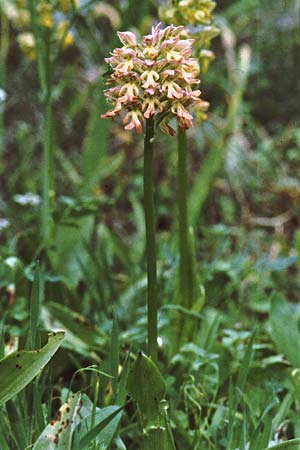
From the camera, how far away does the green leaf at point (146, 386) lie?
1.36 metres

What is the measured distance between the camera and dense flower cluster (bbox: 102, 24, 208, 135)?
1290 millimetres

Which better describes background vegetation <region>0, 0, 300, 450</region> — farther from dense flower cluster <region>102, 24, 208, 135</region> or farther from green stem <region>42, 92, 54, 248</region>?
dense flower cluster <region>102, 24, 208, 135</region>

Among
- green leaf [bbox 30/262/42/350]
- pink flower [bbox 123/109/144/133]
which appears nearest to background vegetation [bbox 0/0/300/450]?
green leaf [bbox 30/262/42/350]

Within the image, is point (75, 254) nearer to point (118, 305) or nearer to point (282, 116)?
point (118, 305)

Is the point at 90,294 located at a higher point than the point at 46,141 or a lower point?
lower

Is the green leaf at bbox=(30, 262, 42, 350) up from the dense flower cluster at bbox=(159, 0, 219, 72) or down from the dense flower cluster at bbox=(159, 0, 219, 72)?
down

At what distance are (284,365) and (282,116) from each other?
7.40ft

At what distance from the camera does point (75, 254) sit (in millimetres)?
2424

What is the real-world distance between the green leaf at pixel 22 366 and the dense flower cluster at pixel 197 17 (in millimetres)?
976

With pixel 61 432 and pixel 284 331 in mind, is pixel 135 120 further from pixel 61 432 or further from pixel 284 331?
pixel 284 331

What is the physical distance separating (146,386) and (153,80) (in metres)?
0.62

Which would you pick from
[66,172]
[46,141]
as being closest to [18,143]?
[66,172]

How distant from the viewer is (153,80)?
4.23 ft

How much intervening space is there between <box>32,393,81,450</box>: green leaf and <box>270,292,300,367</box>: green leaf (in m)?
0.80
